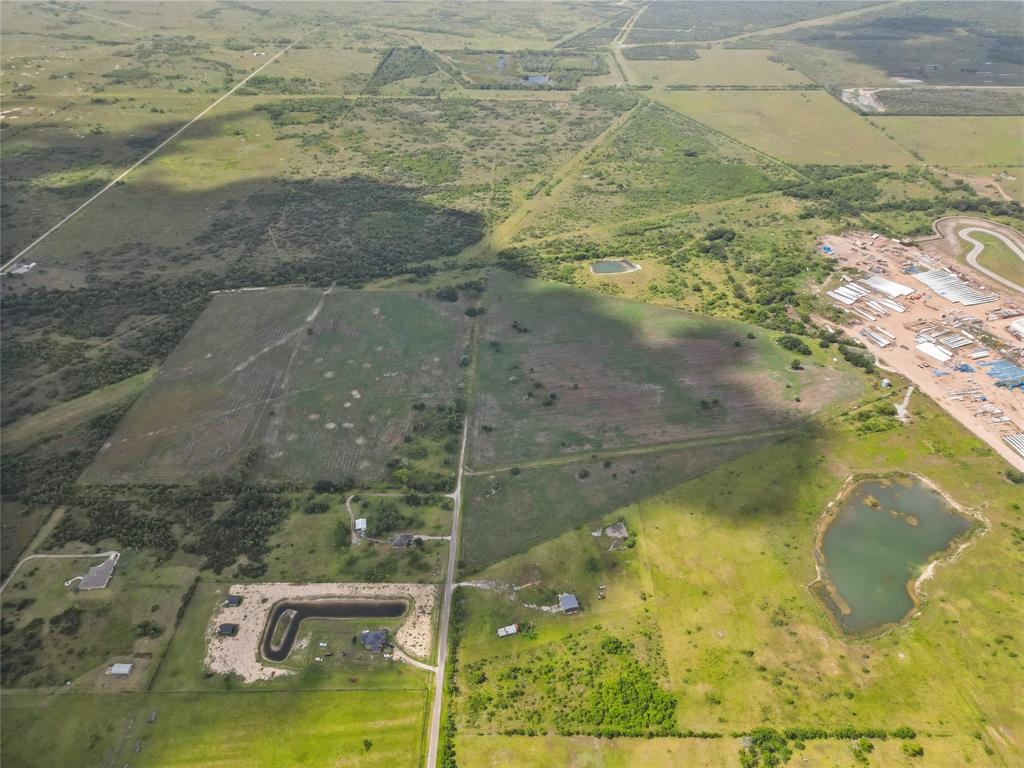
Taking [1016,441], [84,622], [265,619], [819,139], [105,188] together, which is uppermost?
[819,139]

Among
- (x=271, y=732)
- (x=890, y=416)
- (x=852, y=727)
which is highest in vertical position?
(x=890, y=416)

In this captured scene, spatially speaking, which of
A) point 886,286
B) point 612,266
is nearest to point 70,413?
point 612,266

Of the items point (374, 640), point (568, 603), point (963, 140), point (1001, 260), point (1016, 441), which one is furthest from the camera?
point (963, 140)

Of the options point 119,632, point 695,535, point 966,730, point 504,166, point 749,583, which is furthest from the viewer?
point 504,166

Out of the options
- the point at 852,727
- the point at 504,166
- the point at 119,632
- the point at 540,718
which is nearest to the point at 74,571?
the point at 119,632

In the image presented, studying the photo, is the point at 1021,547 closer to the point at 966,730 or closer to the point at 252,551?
the point at 966,730

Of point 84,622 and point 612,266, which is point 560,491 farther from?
point 612,266

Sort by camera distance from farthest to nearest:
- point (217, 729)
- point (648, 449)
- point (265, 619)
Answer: point (648, 449) < point (265, 619) < point (217, 729)
